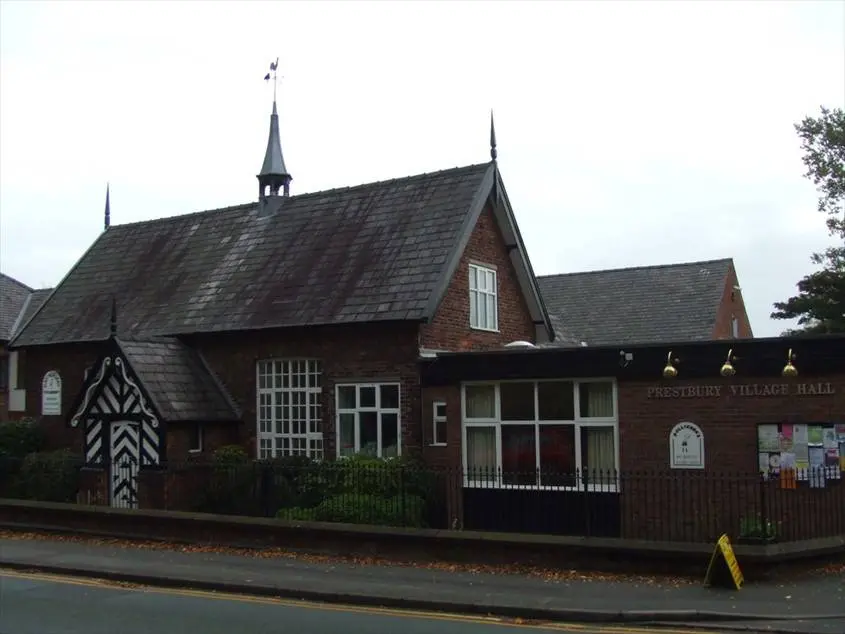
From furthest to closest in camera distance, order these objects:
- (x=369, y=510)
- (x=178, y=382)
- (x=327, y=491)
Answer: (x=178, y=382)
(x=327, y=491)
(x=369, y=510)

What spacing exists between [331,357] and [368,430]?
1.86 m

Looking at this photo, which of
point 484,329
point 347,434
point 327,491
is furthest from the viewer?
point 484,329

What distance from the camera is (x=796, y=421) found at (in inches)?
594

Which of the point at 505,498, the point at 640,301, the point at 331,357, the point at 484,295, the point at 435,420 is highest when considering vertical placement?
the point at 640,301

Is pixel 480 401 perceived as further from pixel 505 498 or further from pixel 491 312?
pixel 491 312

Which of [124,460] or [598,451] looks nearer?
[598,451]

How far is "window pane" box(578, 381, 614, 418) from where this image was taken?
1717 centimetres

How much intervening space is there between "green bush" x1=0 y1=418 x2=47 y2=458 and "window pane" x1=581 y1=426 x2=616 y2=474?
14802mm

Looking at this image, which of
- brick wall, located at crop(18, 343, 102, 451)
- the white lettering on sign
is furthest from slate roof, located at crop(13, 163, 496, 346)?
the white lettering on sign

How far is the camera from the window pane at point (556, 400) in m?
17.6

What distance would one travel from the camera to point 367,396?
20.4m

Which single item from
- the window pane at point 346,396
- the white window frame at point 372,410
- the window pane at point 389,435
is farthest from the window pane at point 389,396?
the window pane at point 346,396

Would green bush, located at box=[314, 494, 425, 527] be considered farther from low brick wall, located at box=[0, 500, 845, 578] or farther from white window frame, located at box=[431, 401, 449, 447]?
white window frame, located at box=[431, 401, 449, 447]

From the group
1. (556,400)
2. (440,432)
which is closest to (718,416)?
(556,400)
